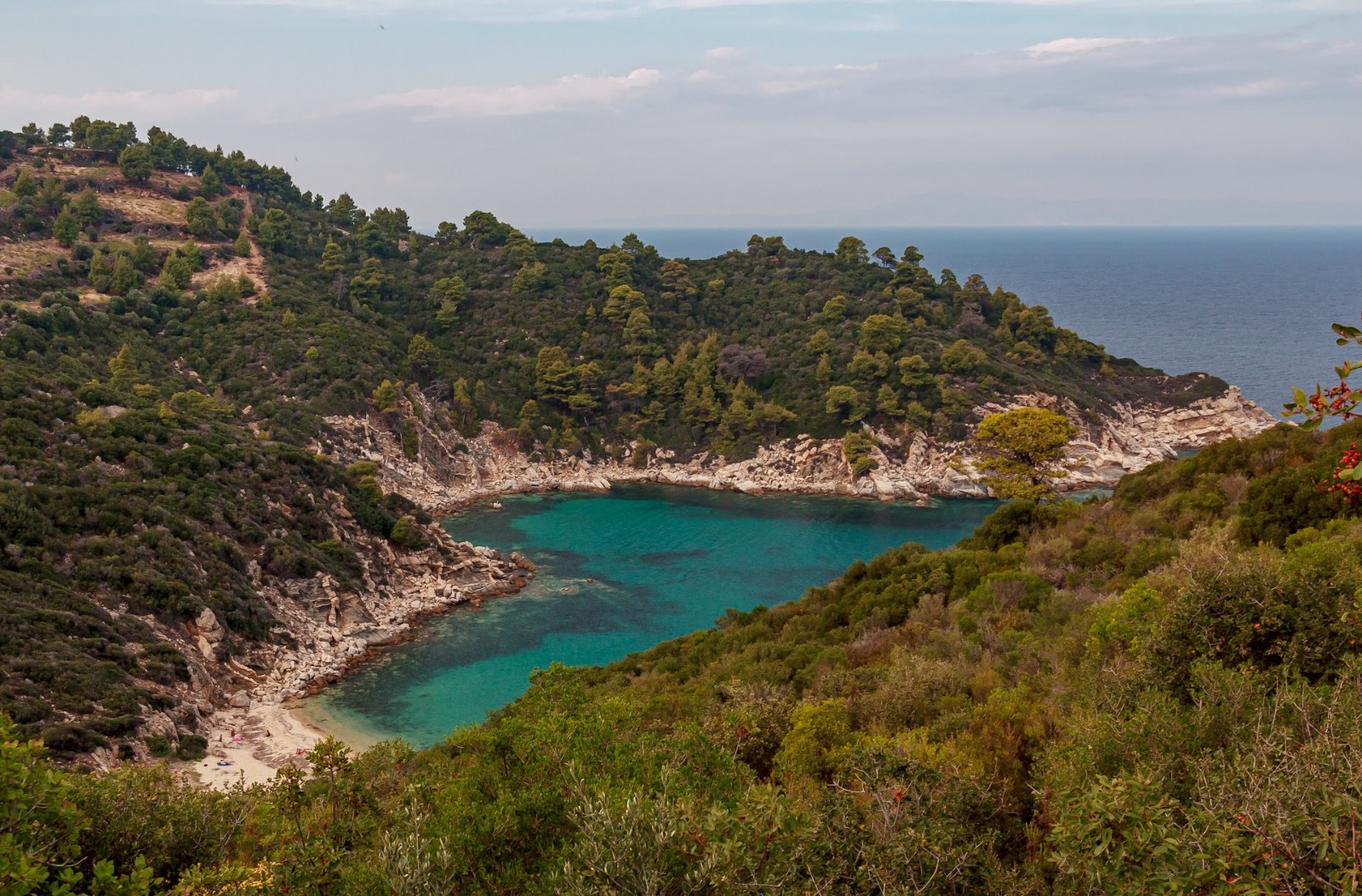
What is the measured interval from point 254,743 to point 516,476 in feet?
103

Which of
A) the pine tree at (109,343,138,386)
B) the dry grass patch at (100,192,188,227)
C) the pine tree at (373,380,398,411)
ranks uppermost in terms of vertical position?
the dry grass patch at (100,192,188,227)

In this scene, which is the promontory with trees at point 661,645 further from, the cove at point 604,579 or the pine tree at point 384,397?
the cove at point 604,579

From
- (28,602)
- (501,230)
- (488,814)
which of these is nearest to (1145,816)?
(488,814)

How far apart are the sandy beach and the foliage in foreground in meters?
10.4

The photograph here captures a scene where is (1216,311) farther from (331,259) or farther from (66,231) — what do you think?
(66,231)

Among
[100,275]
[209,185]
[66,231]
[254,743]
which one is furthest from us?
[209,185]

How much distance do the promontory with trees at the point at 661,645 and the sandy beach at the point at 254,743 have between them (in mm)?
727

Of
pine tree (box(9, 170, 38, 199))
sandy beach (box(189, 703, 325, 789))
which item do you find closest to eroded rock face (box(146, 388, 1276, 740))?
sandy beach (box(189, 703, 325, 789))

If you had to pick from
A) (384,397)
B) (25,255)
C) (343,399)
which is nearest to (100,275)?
(25,255)

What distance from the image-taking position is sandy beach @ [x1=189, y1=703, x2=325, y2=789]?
69.8 ft

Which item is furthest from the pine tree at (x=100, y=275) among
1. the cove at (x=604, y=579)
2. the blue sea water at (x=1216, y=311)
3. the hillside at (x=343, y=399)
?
the blue sea water at (x=1216, y=311)

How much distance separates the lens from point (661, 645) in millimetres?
25219

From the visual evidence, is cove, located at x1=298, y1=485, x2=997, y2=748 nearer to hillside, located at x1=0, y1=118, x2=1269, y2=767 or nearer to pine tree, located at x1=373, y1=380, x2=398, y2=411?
hillside, located at x1=0, y1=118, x2=1269, y2=767

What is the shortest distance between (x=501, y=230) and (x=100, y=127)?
30751 mm
